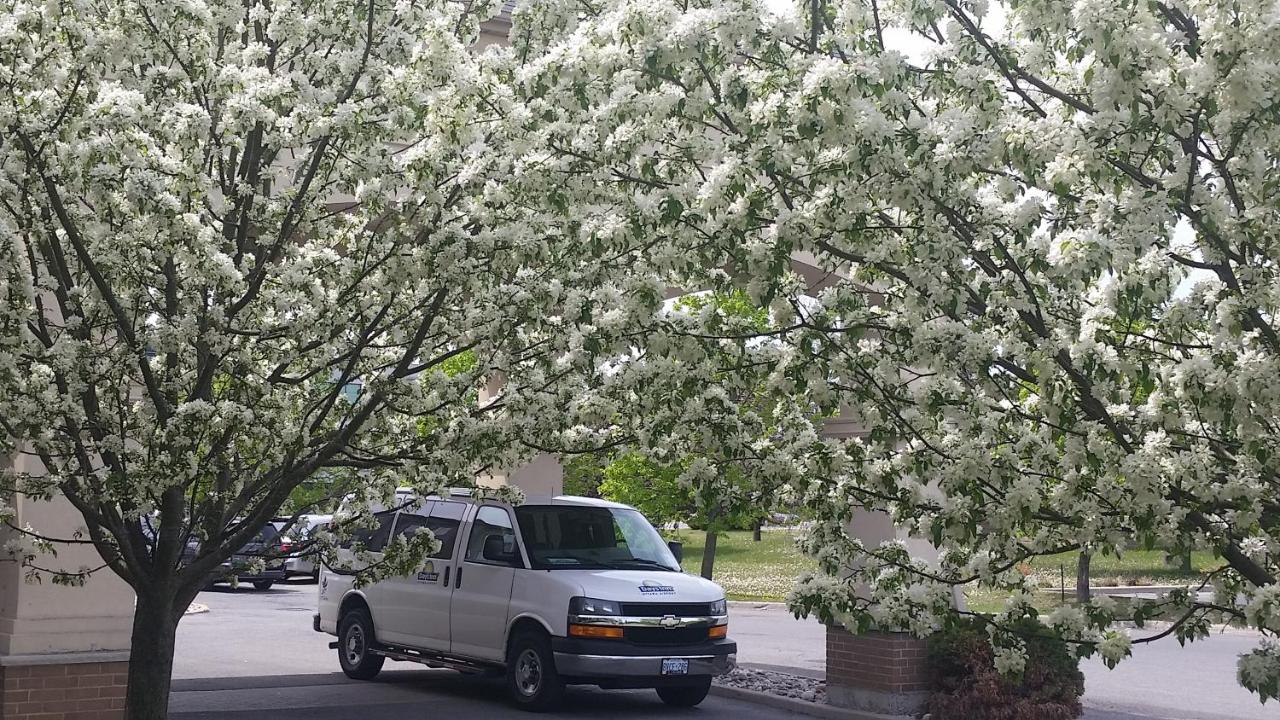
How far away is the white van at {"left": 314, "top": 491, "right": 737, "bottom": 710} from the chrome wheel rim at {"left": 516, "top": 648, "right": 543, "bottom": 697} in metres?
0.01

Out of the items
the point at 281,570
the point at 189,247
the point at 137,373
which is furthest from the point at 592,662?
the point at 281,570

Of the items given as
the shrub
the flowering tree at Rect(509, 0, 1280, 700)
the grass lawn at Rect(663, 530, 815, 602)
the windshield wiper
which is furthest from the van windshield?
the grass lawn at Rect(663, 530, 815, 602)

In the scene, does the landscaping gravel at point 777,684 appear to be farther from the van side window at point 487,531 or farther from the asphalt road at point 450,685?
the van side window at point 487,531

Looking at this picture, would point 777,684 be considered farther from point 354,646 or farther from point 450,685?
point 354,646

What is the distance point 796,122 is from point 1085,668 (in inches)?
592

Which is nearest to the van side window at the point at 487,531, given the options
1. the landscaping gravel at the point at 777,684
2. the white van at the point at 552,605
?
the white van at the point at 552,605

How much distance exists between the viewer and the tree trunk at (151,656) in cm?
771

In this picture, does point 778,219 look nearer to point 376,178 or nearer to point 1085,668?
point 376,178

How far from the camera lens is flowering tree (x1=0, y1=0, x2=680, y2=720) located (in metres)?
6.82

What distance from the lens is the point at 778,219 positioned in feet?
18.5

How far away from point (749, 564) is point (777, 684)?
130 ft

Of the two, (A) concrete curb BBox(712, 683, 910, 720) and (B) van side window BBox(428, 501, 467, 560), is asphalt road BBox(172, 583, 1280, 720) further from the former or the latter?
(B) van side window BBox(428, 501, 467, 560)

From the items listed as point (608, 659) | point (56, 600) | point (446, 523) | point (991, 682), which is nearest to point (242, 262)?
point (56, 600)

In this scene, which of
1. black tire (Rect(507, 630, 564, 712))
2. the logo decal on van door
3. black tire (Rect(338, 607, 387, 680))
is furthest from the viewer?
black tire (Rect(338, 607, 387, 680))
